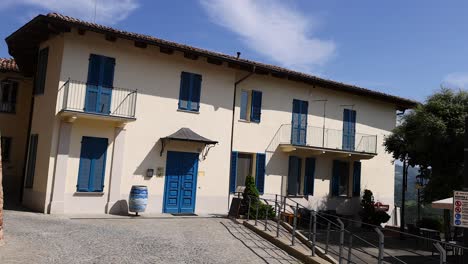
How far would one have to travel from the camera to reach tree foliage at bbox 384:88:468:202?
15.1 meters

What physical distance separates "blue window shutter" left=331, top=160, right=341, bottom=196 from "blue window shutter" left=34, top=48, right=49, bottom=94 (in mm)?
13059

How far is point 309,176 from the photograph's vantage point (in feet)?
63.7

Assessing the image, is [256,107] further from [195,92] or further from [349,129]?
[349,129]

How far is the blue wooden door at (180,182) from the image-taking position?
1563cm

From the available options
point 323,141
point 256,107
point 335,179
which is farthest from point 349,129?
Result: point 256,107

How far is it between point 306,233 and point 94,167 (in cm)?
775

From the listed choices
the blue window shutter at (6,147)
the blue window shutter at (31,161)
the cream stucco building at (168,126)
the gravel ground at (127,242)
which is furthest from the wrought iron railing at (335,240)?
the blue window shutter at (6,147)

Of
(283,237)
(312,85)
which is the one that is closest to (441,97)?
(312,85)

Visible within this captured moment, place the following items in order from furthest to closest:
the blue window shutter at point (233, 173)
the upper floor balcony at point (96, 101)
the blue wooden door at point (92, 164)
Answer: the blue window shutter at point (233, 173) < the blue wooden door at point (92, 164) < the upper floor balcony at point (96, 101)

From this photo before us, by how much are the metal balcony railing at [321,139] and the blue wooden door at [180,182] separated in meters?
3.71

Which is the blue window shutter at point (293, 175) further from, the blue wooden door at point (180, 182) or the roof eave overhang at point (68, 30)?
the blue wooden door at point (180, 182)

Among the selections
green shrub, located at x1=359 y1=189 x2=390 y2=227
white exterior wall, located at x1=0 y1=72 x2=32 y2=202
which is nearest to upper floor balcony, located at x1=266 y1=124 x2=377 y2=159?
green shrub, located at x1=359 y1=189 x2=390 y2=227

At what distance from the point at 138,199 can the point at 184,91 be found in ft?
14.5

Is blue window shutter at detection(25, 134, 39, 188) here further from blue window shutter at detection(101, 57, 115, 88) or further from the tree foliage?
the tree foliage
